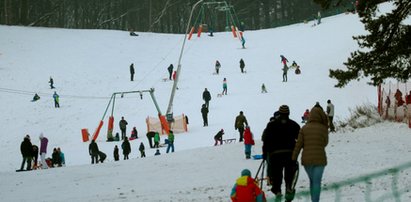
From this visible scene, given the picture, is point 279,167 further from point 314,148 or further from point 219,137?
point 219,137

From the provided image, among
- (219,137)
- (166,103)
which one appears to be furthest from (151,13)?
(219,137)

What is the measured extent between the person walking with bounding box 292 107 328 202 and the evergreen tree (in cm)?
768

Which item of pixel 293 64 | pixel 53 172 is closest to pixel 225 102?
pixel 293 64

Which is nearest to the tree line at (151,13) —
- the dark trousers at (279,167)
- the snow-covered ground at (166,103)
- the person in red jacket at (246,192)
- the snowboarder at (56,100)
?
the snow-covered ground at (166,103)

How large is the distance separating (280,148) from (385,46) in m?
7.52

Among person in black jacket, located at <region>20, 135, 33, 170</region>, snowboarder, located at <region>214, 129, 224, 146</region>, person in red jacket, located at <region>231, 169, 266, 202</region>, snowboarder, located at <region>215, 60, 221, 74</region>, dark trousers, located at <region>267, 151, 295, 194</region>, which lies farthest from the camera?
snowboarder, located at <region>215, 60, 221, 74</region>

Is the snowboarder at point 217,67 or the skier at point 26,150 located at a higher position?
the snowboarder at point 217,67

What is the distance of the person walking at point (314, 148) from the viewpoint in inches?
366

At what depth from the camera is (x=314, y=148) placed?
30.6 ft

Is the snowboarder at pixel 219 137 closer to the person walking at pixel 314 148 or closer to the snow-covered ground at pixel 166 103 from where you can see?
the snow-covered ground at pixel 166 103

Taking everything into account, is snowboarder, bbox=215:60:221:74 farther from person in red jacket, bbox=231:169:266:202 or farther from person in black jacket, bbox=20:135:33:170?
person in red jacket, bbox=231:169:266:202

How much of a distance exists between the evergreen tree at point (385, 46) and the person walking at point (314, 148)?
7.68 metres

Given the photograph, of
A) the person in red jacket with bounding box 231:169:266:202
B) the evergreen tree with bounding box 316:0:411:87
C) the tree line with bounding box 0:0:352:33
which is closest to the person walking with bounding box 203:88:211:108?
the evergreen tree with bounding box 316:0:411:87

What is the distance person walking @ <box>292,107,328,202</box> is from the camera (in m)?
9.29
